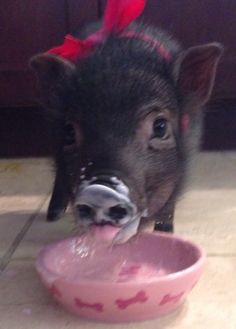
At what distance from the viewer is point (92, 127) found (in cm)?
108

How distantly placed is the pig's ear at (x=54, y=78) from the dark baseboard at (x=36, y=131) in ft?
3.20

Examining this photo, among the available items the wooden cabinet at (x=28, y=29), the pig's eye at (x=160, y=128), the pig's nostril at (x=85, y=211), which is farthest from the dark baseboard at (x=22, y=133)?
the pig's nostril at (x=85, y=211)

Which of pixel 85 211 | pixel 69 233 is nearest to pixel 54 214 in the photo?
pixel 69 233

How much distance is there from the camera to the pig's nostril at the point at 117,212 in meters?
0.96

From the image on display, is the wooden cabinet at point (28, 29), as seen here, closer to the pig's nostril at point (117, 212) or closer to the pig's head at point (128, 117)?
the pig's head at point (128, 117)

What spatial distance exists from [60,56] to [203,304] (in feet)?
1.60

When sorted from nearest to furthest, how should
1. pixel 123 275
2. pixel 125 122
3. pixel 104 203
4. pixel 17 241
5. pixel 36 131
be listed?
pixel 104 203, pixel 125 122, pixel 123 275, pixel 17 241, pixel 36 131

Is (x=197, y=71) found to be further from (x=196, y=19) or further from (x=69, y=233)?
(x=196, y=19)

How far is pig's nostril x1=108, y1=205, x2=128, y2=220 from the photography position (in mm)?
964

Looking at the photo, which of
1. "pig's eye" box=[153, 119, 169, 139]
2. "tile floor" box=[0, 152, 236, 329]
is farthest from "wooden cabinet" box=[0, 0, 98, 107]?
"pig's eye" box=[153, 119, 169, 139]

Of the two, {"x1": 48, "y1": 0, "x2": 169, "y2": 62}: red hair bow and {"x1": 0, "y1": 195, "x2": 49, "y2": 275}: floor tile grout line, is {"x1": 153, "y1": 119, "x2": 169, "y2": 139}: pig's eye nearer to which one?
{"x1": 48, "y1": 0, "x2": 169, "y2": 62}: red hair bow

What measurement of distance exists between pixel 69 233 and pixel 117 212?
578 mm

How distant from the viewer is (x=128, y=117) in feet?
3.52

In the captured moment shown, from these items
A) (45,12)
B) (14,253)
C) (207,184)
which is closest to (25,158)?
(45,12)
